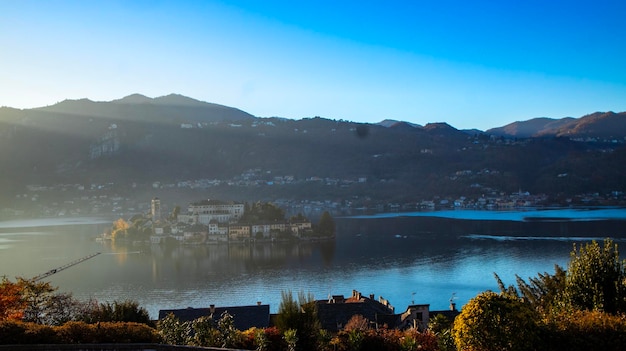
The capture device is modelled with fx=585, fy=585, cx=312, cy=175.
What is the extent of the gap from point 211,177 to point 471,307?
76.1 m

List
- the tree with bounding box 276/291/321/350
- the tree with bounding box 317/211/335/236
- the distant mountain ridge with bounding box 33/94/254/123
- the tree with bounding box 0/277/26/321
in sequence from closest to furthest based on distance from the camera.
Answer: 1. the tree with bounding box 276/291/321/350
2. the tree with bounding box 0/277/26/321
3. the tree with bounding box 317/211/335/236
4. the distant mountain ridge with bounding box 33/94/254/123

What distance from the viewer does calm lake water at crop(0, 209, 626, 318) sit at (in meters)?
20.6

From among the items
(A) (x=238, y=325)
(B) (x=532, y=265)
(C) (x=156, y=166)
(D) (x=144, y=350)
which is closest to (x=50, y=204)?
(C) (x=156, y=166)

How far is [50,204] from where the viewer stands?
230ft

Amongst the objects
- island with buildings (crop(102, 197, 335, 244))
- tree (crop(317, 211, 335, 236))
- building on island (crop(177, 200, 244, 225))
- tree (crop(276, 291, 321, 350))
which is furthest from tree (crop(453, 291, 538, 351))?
building on island (crop(177, 200, 244, 225))

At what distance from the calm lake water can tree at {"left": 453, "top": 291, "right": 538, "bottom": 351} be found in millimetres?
13109

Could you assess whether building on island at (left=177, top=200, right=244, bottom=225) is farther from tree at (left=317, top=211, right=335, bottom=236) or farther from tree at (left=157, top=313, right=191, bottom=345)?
tree at (left=157, top=313, right=191, bottom=345)

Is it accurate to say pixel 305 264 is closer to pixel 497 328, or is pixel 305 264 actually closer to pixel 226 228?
pixel 226 228

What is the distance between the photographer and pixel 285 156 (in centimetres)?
8994

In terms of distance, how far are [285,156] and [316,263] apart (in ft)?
207

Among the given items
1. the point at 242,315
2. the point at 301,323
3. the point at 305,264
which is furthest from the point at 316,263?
the point at 301,323

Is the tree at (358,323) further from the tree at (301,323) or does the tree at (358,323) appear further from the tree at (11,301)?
the tree at (11,301)

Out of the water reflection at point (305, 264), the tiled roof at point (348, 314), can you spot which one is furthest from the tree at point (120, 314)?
the water reflection at point (305, 264)

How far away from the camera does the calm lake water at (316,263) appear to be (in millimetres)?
20641
